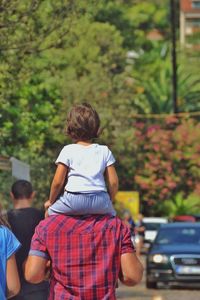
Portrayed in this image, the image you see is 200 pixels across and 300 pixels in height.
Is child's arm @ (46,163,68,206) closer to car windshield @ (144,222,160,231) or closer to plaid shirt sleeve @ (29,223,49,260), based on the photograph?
plaid shirt sleeve @ (29,223,49,260)

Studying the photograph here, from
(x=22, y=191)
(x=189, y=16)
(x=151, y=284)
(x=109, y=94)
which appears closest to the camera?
(x=22, y=191)

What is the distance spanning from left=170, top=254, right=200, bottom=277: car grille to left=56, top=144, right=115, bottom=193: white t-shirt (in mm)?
15920

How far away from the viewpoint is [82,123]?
233 inches

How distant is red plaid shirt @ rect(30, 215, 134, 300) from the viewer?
5.70m

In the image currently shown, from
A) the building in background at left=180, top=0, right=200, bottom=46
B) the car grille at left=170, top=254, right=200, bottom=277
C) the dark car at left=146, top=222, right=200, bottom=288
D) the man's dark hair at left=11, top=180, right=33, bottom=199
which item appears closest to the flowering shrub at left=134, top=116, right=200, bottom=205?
the dark car at left=146, top=222, right=200, bottom=288

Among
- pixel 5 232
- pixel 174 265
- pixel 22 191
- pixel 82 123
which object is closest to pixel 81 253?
pixel 5 232

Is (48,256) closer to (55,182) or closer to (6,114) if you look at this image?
(55,182)

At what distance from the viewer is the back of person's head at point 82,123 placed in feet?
19.4

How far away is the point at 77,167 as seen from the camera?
587 cm

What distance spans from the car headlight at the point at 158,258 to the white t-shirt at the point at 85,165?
52.4 ft

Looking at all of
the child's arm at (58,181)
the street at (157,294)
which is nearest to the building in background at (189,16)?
the street at (157,294)

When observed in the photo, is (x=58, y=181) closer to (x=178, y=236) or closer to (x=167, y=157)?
(x=178, y=236)

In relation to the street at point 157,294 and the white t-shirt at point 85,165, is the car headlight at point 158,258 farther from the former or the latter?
the white t-shirt at point 85,165

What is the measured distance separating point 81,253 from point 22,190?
90.3 inches
